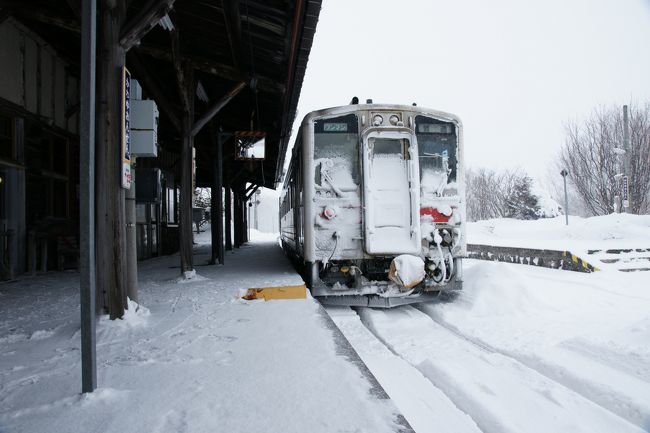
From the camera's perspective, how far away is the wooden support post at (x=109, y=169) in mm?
3912

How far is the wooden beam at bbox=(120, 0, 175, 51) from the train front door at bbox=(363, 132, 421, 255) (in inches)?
122

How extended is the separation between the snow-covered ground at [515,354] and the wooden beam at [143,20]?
3.80 meters

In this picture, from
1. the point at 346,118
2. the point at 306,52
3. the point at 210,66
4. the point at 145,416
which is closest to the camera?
the point at 145,416

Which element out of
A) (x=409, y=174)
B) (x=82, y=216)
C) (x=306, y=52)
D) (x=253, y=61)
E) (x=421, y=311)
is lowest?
(x=421, y=311)

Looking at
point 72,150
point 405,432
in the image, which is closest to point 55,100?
point 72,150

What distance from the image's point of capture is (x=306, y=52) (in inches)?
228

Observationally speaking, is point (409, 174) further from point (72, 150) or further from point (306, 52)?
point (72, 150)

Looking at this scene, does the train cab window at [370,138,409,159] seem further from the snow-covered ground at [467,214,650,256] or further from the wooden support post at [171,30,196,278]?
the snow-covered ground at [467,214,650,256]

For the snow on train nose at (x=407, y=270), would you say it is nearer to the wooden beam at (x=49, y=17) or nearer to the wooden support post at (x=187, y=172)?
the wooden support post at (x=187, y=172)

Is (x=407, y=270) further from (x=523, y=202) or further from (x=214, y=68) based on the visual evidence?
(x=523, y=202)

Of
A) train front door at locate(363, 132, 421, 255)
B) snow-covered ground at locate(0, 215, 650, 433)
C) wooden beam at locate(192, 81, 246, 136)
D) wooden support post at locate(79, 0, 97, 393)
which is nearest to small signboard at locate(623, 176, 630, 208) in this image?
snow-covered ground at locate(0, 215, 650, 433)

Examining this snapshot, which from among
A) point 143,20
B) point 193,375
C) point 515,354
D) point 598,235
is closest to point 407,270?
point 515,354

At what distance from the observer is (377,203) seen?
6051 millimetres

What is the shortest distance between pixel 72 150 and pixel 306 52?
22.2 ft
